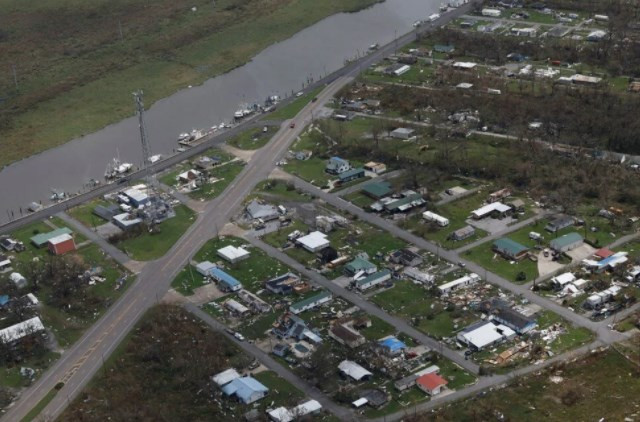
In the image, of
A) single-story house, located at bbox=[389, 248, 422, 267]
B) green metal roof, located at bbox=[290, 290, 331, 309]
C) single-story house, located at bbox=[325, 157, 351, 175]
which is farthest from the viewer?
single-story house, located at bbox=[325, 157, 351, 175]

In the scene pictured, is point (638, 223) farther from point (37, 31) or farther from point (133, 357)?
point (37, 31)

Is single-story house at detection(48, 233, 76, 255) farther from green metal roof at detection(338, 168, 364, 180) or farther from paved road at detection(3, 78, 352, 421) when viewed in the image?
green metal roof at detection(338, 168, 364, 180)

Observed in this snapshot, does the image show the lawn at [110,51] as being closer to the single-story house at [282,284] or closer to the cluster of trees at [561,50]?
the cluster of trees at [561,50]

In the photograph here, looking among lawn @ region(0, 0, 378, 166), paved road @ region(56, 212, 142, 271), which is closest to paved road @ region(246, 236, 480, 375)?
paved road @ region(56, 212, 142, 271)

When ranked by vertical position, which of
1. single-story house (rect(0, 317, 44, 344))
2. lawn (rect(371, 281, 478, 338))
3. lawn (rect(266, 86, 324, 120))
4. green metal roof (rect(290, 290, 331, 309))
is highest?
lawn (rect(266, 86, 324, 120))

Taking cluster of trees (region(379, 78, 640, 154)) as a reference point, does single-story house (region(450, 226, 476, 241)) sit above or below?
below
